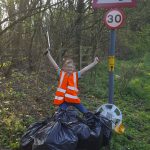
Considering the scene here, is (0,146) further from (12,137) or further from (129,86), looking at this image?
(129,86)

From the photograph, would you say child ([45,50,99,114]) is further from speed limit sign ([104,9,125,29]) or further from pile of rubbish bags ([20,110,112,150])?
→ speed limit sign ([104,9,125,29])

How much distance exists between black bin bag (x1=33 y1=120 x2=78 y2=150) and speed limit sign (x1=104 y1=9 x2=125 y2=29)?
7.06 ft

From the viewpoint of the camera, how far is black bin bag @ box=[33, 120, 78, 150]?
485 cm

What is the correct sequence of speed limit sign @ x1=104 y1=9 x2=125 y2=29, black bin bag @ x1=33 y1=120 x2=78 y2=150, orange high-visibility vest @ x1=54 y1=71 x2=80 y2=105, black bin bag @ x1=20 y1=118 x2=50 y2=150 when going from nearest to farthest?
1. black bin bag @ x1=33 y1=120 x2=78 y2=150
2. black bin bag @ x1=20 y1=118 x2=50 y2=150
3. speed limit sign @ x1=104 y1=9 x2=125 y2=29
4. orange high-visibility vest @ x1=54 y1=71 x2=80 y2=105

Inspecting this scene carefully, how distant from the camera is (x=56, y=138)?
4949 millimetres

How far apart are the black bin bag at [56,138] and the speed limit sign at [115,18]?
7.06ft

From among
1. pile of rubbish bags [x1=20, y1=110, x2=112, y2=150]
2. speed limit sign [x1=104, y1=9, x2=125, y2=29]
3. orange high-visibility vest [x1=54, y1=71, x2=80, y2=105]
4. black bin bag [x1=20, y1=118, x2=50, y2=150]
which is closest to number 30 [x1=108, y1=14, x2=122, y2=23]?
speed limit sign [x1=104, y1=9, x2=125, y2=29]

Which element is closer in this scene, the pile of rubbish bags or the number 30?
the pile of rubbish bags

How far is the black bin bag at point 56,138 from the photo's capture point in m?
4.85

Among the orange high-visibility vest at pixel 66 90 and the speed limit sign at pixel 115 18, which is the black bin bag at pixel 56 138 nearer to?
the orange high-visibility vest at pixel 66 90

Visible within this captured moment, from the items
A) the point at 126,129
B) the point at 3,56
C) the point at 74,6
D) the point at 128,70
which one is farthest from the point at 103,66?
the point at 3,56

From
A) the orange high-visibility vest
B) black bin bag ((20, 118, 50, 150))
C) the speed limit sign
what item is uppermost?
the speed limit sign

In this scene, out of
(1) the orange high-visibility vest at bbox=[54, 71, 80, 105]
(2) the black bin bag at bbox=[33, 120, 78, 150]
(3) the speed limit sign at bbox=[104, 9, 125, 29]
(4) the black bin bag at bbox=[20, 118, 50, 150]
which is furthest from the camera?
(1) the orange high-visibility vest at bbox=[54, 71, 80, 105]

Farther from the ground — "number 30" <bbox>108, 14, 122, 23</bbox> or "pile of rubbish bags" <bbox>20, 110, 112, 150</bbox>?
"number 30" <bbox>108, 14, 122, 23</bbox>
